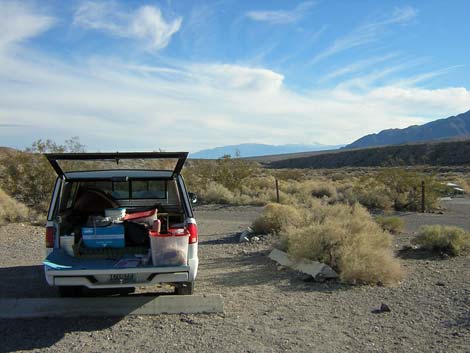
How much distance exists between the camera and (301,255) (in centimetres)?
906

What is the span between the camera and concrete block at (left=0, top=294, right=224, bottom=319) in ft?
20.3

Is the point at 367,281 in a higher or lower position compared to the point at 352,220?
lower

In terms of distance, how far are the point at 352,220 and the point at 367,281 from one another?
7.48ft

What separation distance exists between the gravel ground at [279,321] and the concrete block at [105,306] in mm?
141

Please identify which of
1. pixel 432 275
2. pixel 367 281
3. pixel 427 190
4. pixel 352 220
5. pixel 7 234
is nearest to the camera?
pixel 367 281

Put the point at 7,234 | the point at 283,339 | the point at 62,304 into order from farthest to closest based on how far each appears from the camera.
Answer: the point at 7,234 < the point at 62,304 < the point at 283,339

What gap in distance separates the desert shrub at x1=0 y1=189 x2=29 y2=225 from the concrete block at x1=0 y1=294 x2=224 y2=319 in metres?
10.2

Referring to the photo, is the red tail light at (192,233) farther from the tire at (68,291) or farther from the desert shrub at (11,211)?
the desert shrub at (11,211)

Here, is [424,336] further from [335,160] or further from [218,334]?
[335,160]

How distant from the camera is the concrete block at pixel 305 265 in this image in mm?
8203

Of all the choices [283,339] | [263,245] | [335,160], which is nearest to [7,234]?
[263,245]

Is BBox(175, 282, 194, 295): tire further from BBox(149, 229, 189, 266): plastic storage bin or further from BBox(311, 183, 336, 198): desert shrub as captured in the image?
BBox(311, 183, 336, 198): desert shrub

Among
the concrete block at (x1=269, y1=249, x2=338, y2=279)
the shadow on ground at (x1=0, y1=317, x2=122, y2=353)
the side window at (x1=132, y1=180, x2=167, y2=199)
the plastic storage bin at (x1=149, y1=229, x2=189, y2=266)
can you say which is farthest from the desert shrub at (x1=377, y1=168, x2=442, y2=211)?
the shadow on ground at (x1=0, y1=317, x2=122, y2=353)

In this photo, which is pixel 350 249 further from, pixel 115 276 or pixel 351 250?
pixel 115 276
